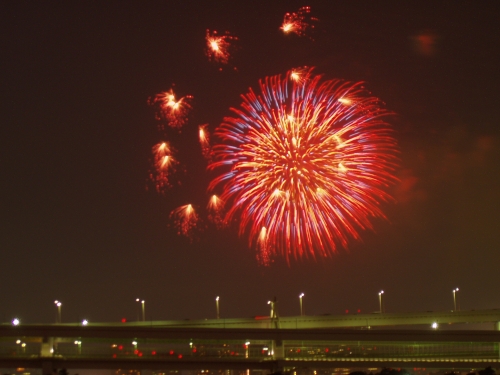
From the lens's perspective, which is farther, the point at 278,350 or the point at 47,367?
the point at 278,350

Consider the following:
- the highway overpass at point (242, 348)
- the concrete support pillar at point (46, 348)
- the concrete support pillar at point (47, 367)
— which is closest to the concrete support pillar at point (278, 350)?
the highway overpass at point (242, 348)

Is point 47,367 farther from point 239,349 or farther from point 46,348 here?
point 239,349

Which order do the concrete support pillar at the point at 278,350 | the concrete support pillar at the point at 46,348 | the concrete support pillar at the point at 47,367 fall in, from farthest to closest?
the concrete support pillar at the point at 278,350, the concrete support pillar at the point at 46,348, the concrete support pillar at the point at 47,367

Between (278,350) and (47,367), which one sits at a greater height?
(278,350)

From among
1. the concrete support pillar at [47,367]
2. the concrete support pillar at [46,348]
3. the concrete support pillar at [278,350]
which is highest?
the concrete support pillar at [46,348]

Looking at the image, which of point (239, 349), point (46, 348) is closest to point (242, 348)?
point (239, 349)

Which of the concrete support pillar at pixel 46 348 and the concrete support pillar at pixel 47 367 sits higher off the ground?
the concrete support pillar at pixel 46 348

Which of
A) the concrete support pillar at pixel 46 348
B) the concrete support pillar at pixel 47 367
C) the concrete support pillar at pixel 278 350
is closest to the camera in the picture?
the concrete support pillar at pixel 47 367

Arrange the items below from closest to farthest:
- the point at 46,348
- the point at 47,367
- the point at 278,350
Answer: the point at 47,367, the point at 46,348, the point at 278,350

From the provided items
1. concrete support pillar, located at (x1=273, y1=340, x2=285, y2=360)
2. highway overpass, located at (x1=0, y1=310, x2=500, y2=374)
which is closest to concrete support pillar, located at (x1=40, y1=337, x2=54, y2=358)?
highway overpass, located at (x1=0, y1=310, x2=500, y2=374)

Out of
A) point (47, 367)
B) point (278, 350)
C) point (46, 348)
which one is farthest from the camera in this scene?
point (278, 350)

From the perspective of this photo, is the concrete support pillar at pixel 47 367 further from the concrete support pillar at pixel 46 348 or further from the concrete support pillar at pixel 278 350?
the concrete support pillar at pixel 278 350

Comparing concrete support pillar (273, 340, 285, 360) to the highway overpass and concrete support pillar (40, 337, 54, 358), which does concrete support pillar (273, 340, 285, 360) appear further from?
concrete support pillar (40, 337, 54, 358)
